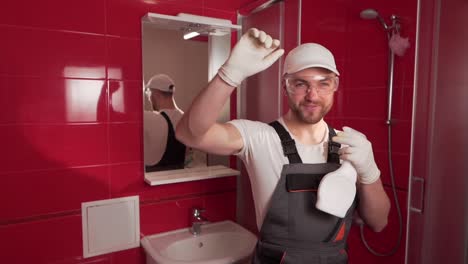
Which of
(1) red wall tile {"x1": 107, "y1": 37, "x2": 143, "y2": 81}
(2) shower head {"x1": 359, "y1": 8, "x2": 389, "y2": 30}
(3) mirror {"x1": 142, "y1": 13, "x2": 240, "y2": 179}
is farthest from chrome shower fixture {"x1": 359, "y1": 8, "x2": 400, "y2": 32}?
(1) red wall tile {"x1": 107, "y1": 37, "x2": 143, "y2": 81}

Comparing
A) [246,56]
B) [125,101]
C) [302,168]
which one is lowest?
[302,168]

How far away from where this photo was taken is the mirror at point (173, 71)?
5.57 feet

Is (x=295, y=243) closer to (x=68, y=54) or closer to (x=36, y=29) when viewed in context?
(x=68, y=54)

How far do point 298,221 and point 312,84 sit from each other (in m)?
0.46

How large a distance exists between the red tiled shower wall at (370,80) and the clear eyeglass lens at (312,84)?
0.85 meters

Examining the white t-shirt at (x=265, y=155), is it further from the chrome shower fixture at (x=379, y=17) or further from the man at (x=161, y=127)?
the chrome shower fixture at (x=379, y=17)

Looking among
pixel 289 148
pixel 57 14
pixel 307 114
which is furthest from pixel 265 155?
pixel 57 14

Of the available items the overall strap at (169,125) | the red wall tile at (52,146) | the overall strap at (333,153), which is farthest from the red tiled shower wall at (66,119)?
the overall strap at (333,153)

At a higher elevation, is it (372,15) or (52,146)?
(372,15)

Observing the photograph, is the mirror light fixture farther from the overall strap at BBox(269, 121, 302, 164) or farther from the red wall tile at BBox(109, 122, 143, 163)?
the overall strap at BBox(269, 121, 302, 164)

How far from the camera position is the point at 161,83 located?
1.74m

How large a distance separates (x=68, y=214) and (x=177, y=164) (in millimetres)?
587

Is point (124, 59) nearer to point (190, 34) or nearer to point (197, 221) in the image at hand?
point (190, 34)

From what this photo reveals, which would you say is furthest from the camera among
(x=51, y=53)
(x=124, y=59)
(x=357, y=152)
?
(x=124, y=59)
